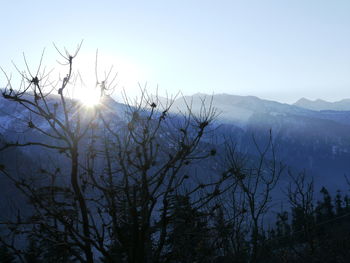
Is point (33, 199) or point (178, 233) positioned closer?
point (33, 199)

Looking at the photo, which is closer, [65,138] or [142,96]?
[65,138]

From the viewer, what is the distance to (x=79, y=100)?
640cm

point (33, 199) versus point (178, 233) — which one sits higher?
point (33, 199)

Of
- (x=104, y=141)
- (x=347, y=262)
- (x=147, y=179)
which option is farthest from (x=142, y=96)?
(x=347, y=262)

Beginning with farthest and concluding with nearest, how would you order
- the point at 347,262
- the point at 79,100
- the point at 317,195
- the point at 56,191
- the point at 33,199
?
1. the point at 317,195
2. the point at 347,262
3. the point at 79,100
4. the point at 56,191
5. the point at 33,199

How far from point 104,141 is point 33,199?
4.80ft

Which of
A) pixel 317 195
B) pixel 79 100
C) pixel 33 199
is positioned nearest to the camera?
pixel 33 199

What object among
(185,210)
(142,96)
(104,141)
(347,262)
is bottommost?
(347,262)

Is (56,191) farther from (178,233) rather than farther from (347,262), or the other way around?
(347,262)

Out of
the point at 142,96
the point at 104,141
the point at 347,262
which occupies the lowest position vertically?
the point at 347,262

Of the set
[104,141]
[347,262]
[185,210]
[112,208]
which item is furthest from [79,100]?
[347,262]

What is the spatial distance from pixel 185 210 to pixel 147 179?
0.90 m

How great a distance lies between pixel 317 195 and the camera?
194 metres

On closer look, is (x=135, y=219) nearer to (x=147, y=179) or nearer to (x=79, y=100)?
(x=147, y=179)
